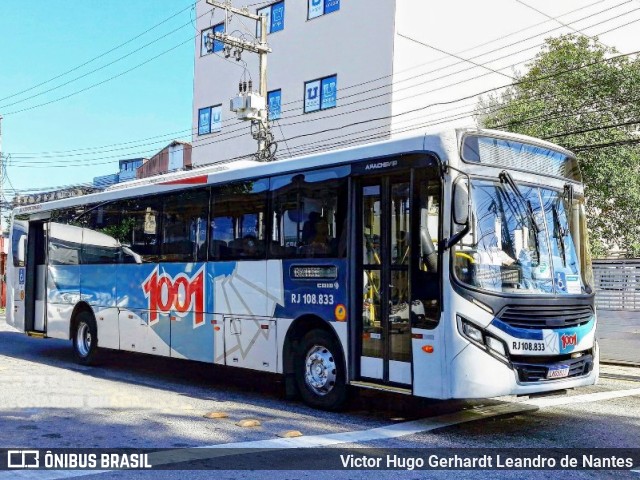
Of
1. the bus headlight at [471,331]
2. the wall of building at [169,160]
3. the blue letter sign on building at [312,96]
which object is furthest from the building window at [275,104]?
the bus headlight at [471,331]

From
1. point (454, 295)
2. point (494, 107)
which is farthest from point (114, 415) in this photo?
point (494, 107)

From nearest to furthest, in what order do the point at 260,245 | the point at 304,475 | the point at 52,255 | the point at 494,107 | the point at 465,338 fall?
the point at 304,475 < the point at 465,338 < the point at 260,245 < the point at 52,255 < the point at 494,107

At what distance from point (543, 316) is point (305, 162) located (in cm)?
363

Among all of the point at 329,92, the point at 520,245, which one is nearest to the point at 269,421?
the point at 520,245

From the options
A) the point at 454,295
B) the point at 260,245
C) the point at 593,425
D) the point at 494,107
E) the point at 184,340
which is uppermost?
the point at 494,107

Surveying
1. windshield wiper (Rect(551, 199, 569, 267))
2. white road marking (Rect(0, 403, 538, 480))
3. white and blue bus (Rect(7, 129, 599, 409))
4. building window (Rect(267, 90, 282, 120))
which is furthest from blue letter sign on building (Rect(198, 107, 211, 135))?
windshield wiper (Rect(551, 199, 569, 267))

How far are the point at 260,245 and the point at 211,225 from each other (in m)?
1.24

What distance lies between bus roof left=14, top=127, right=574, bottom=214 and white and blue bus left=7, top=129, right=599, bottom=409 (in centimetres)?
2

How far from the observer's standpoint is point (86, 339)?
14.0m

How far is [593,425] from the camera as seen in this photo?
8656 mm

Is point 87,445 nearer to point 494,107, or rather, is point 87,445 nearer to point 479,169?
point 479,169

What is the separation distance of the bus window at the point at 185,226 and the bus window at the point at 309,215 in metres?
Result: 1.70

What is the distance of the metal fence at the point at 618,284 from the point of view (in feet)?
54.9

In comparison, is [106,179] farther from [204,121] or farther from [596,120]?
[596,120]
